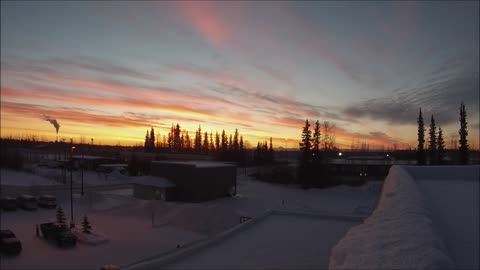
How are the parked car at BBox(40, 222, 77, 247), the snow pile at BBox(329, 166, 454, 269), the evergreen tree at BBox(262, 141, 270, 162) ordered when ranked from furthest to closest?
the evergreen tree at BBox(262, 141, 270, 162) → the parked car at BBox(40, 222, 77, 247) → the snow pile at BBox(329, 166, 454, 269)

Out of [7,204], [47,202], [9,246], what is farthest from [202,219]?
[7,204]

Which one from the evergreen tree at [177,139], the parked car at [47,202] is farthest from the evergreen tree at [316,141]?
the evergreen tree at [177,139]

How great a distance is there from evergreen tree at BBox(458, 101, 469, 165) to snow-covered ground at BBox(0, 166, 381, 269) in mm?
12683

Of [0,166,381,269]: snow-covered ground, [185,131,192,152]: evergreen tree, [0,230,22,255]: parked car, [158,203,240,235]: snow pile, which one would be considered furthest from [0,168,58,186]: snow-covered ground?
[185,131,192,152]: evergreen tree

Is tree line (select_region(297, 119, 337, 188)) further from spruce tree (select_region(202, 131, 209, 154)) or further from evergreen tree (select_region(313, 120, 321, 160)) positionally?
spruce tree (select_region(202, 131, 209, 154))

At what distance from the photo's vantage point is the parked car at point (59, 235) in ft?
52.0

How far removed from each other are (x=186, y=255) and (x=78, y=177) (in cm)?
4448

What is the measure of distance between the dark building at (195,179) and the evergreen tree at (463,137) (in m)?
29.7

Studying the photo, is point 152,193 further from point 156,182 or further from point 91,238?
point 91,238

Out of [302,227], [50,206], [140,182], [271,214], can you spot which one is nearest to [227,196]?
[140,182]

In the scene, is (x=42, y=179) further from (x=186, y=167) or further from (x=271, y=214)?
(x=271, y=214)

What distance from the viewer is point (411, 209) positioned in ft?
11.1

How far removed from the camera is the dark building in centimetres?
2838

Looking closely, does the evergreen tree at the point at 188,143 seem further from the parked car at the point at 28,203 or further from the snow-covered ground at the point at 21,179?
the parked car at the point at 28,203
